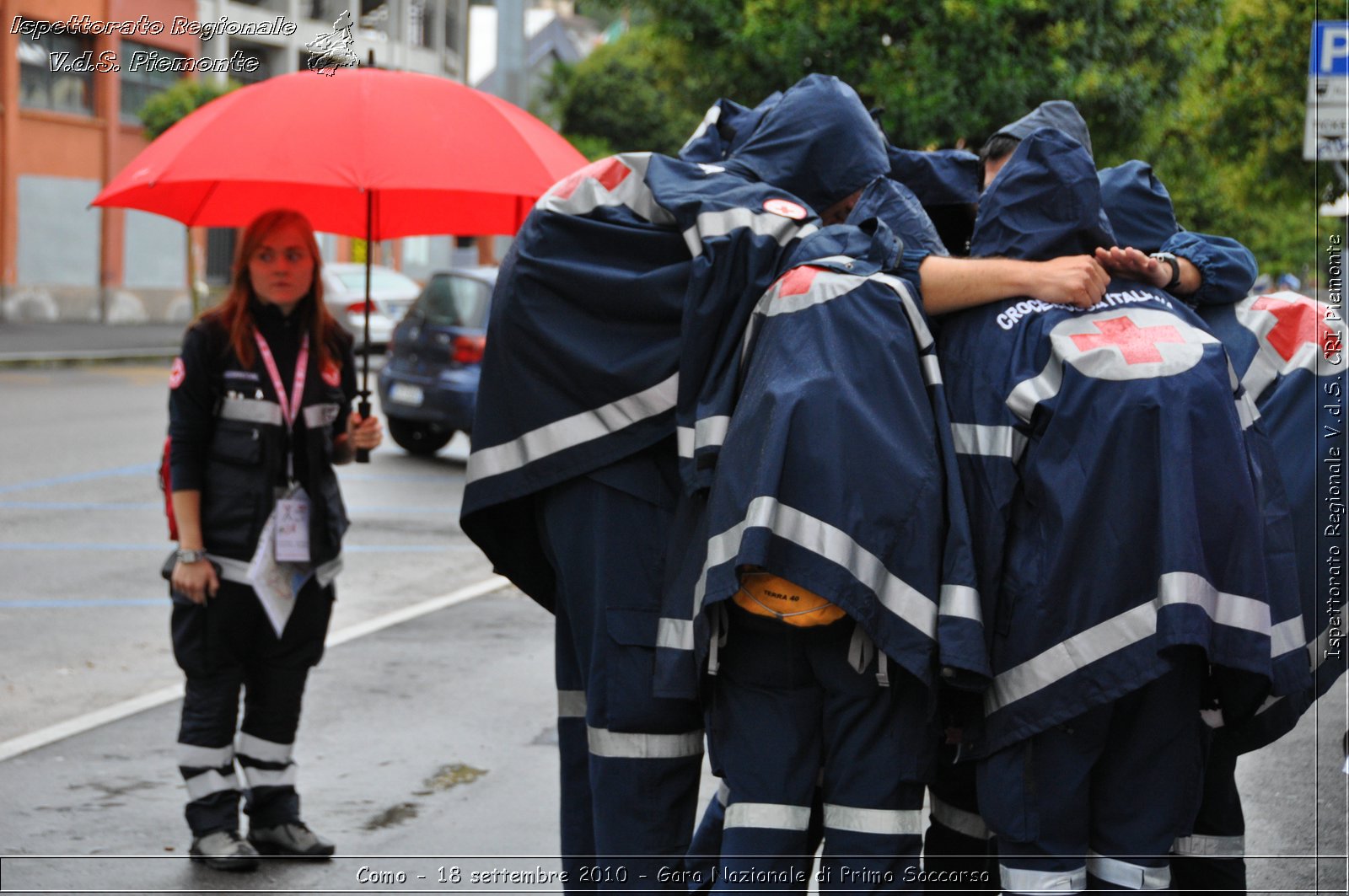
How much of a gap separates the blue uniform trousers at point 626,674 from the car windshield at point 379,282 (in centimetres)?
2154

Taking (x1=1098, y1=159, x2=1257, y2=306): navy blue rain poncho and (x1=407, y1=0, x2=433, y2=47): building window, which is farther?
(x1=407, y1=0, x2=433, y2=47): building window

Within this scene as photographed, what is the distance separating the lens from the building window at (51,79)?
30062mm

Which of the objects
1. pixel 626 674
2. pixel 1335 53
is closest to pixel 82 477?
pixel 1335 53

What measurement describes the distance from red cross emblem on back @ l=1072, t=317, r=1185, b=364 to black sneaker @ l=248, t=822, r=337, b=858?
280cm

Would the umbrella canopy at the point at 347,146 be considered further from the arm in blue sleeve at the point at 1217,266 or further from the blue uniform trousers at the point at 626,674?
the arm in blue sleeve at the point at 1217,266

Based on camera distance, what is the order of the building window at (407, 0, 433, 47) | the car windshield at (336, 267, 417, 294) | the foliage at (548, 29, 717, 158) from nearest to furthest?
1. the car windshield at (336, 267, 417, 294)
2. the foliage at (548, 29, 717, 158)
3. the building window at (407, 0, 433, 47)

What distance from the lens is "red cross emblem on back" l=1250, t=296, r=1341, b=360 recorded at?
3725mm

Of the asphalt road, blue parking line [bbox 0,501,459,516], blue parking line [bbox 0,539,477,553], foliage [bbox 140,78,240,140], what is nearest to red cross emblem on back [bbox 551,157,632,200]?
the asphalt road

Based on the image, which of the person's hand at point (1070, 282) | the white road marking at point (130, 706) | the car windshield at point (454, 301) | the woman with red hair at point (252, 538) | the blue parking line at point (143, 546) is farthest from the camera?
the car windshield at point (454, 301)

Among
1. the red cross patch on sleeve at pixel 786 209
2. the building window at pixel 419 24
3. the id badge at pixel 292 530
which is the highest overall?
the building window at pixel 419 24

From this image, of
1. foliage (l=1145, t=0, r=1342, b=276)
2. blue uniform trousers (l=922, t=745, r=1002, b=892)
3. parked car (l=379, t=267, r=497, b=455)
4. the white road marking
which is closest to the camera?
blue uniform trousers (l=922, t=745, r=1002, b=892)

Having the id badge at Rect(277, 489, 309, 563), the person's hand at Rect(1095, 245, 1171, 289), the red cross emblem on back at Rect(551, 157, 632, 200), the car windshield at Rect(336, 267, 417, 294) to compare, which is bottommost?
the id badge at Rect(277, 489, 309, 563)

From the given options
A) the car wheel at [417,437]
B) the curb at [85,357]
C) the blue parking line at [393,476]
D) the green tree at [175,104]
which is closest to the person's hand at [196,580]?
the blue parking line at [393,476]

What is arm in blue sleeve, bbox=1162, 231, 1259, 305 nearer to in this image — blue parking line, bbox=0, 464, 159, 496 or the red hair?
the red hair
